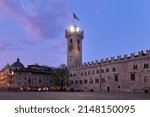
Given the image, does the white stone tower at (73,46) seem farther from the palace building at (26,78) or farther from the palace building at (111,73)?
the palace building at (26,78)

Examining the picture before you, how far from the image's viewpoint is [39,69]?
107188 millimetres

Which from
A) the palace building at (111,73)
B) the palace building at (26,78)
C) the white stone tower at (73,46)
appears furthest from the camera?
the palace building at (26,78)

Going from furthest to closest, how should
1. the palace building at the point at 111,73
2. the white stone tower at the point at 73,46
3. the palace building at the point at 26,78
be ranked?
the palace building at the point at 26,78
the white stone tower at the point at 73,46
the palace building at the point at 111,73

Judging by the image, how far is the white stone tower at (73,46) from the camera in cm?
9200

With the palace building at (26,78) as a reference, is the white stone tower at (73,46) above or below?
above

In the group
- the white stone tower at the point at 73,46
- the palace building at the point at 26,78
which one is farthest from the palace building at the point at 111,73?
the palace building at the point at 26,78

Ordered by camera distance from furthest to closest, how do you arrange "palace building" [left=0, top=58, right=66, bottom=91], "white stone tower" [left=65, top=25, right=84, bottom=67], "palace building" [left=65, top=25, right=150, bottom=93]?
"palace building" [left=0, top=58, right=66, bottom=91] < "white stone tower" [left=65, top=25, right=84, bottom=67] < "palace building" [left=65, top=25, right=150, bottom=93]

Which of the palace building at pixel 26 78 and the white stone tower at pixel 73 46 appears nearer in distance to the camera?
the white stone tower at pixel 73 46

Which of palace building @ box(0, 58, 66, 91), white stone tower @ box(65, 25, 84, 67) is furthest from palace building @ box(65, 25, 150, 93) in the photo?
palace building @ box(0, 58, 66, 91)

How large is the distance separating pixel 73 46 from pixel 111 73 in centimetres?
2738

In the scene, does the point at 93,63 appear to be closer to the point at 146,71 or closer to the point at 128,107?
the point at 146,71

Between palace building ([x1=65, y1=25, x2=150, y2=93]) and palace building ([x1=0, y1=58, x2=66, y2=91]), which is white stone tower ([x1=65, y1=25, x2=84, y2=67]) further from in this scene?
palace building ([x1=0, y1=58, x2=66, y2=91])

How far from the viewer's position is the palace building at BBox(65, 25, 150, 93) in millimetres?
59469

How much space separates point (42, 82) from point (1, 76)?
1846cm
